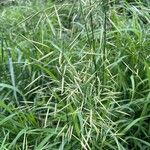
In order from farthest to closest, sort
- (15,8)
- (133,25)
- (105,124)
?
(15,8), (133,25), (105,124)

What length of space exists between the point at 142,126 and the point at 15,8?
1.69 meters

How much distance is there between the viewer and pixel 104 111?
7.06 ft

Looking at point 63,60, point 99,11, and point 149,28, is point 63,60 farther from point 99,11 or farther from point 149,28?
point 149,28

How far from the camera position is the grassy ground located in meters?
2.10

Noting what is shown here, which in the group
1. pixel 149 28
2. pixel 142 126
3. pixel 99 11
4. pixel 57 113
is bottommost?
pixel 142 126

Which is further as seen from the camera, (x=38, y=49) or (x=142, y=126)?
(x=38, y=49)

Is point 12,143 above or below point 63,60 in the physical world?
below

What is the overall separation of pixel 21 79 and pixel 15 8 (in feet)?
3.86

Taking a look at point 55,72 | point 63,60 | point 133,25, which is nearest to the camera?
point 63,60

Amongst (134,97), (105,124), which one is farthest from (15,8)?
(105,124)

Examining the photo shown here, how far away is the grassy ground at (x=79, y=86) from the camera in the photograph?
2.10 m

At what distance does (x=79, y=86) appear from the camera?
2.03 meters

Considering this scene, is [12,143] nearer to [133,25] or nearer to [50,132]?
[50,132]

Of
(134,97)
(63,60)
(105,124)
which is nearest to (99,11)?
(63,60)
